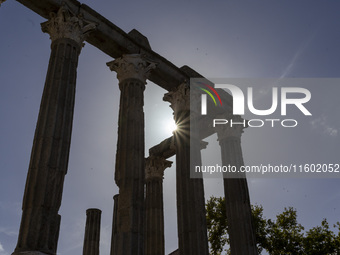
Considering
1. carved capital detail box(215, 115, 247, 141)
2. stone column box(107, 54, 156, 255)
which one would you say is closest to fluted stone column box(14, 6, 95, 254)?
stone column box(107, 54, 156, 255)

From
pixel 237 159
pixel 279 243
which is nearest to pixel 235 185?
pixel 237 159

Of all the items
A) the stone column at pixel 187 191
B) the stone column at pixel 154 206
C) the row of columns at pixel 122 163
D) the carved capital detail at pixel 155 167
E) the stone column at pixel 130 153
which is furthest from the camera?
the carved capital detail at pixel 155 167

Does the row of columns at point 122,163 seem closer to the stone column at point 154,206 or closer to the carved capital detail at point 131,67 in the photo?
the carved capital detail at point 131,67

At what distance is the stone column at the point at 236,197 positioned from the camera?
28078 millimetres

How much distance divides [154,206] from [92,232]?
8.98 metres

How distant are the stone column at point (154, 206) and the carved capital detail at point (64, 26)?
20592 mm

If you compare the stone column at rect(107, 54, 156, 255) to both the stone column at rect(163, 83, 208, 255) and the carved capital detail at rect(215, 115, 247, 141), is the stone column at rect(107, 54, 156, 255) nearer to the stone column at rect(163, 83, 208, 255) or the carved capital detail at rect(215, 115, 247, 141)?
the stone column at rect(163, 83, 208, 255)

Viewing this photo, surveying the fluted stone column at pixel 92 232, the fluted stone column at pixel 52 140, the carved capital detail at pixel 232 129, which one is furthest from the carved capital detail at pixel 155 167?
the fluted stone column at pixel 52 140

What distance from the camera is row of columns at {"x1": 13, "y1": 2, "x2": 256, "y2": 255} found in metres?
15.5

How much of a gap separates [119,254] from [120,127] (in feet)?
27.0

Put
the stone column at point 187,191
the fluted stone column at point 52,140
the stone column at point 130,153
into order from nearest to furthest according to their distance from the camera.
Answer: the fluted stone column at point 52,140
the stone column at point 130,153
the stone column at point 187,191

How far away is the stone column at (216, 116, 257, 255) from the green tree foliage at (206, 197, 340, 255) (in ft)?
68.8

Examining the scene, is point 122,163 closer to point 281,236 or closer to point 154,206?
point 154,206

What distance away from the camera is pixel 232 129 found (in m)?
33.7
